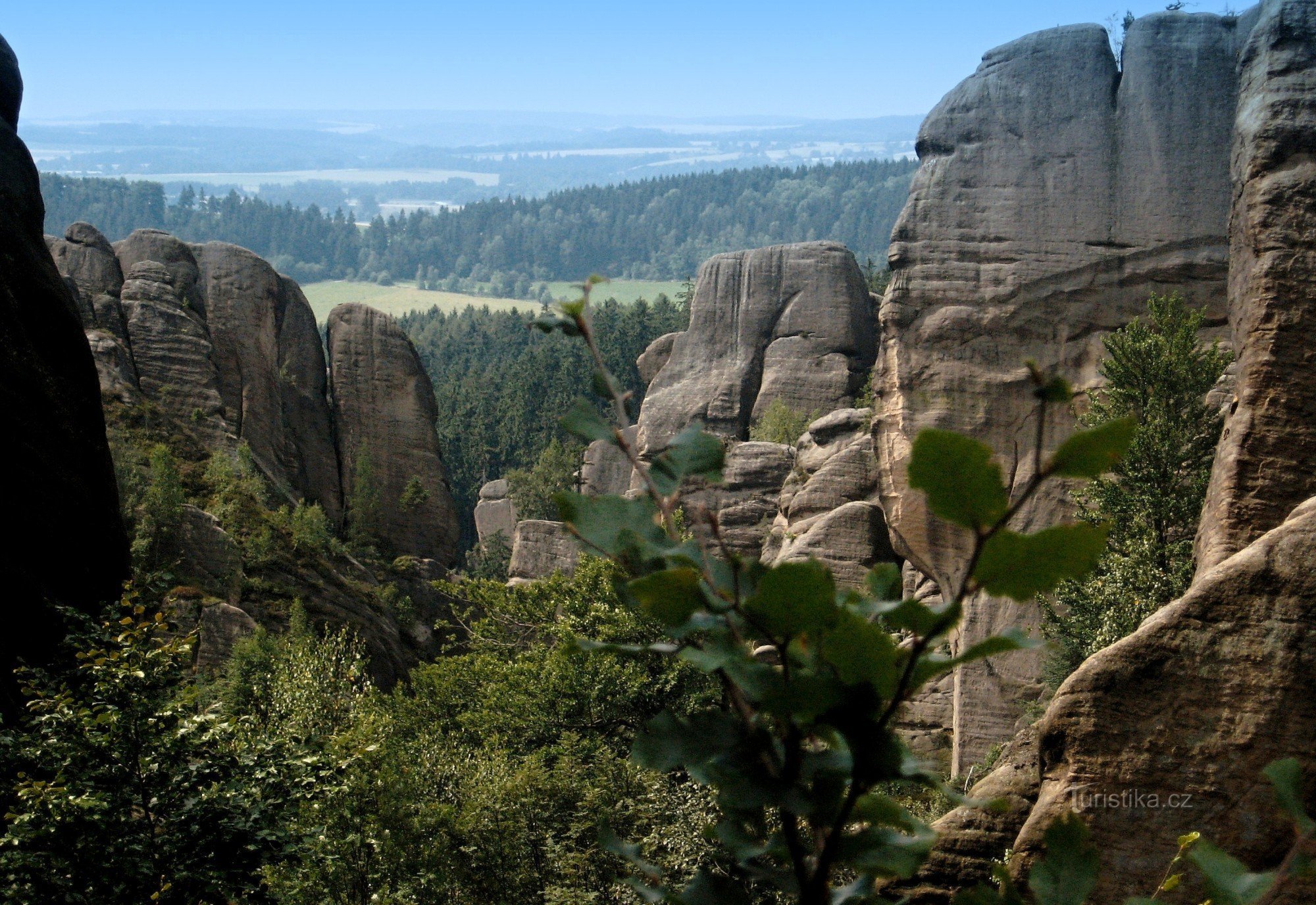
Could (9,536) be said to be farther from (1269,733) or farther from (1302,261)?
(1302,261)

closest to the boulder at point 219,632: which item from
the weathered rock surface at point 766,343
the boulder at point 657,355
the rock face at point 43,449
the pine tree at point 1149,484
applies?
the rock face at point 43,449

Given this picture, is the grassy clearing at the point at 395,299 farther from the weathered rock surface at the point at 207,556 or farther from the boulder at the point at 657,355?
the weathered rock surface at the point at 207,556

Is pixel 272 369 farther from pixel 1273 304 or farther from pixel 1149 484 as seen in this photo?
pixel 1273 304

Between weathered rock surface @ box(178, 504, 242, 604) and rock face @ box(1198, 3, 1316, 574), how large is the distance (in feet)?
66.9

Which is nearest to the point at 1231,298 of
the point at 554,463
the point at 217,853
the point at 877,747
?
the point at 217,853

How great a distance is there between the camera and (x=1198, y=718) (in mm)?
8102

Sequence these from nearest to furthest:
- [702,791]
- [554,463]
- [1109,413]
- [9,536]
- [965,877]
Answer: [965,877] → [9,536] → [702,791] → [1109,413] → [554,463]

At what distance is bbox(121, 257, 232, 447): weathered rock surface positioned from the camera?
113 feet

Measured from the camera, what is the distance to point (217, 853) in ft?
23.6

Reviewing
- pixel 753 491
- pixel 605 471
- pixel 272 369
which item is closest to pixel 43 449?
pixel 753 491

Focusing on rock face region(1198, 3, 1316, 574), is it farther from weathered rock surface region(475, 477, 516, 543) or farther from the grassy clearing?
the grassy clearing

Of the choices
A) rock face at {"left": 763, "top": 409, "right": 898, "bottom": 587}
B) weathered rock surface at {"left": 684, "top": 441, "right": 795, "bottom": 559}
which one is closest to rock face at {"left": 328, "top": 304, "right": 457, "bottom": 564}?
weathered rock surface at {"left": 684, "top": 441, "right": 795, "bottom": 559}

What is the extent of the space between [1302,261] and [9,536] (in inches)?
636

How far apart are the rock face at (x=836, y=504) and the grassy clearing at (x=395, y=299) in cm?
12287
